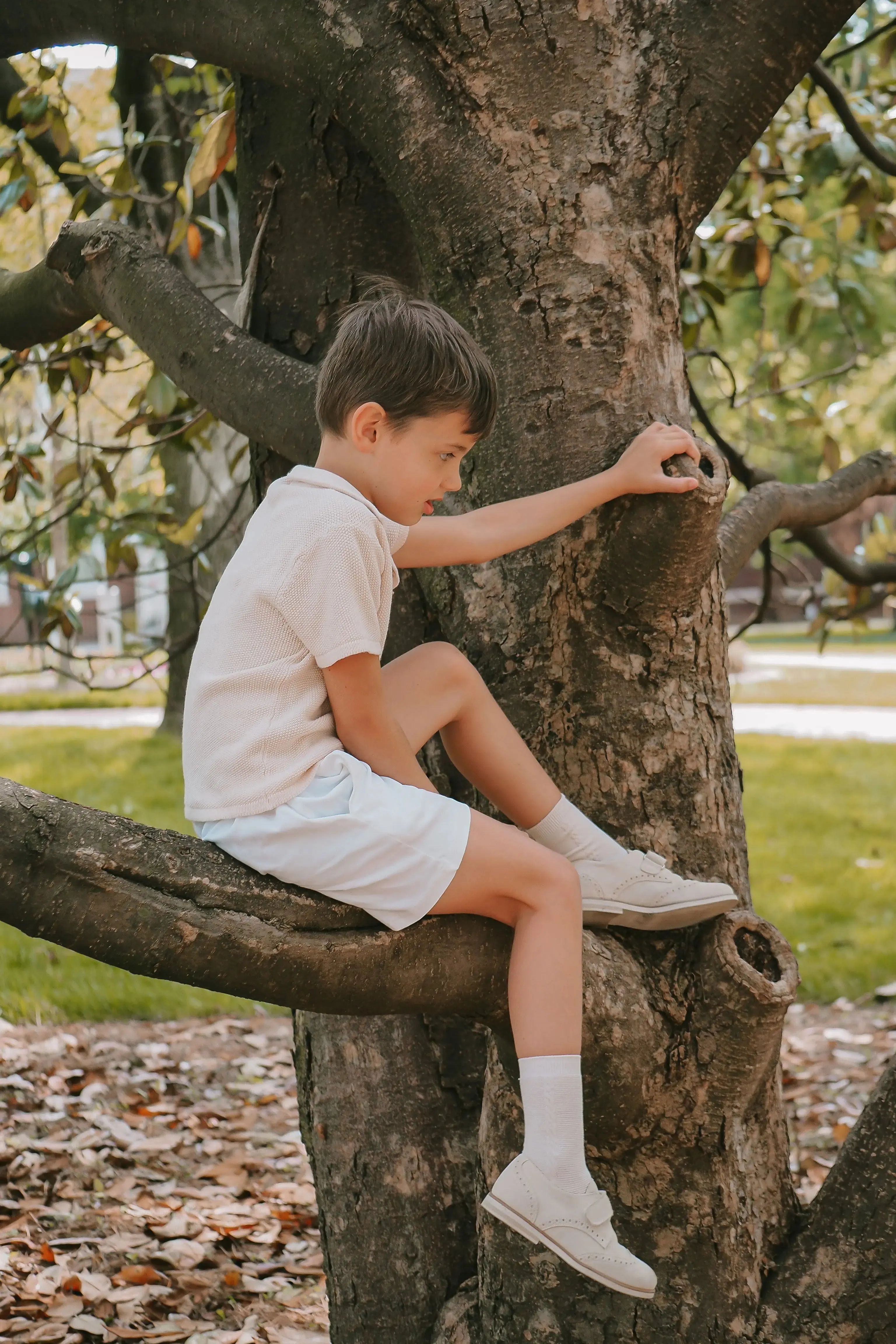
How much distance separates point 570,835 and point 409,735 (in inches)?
13.9

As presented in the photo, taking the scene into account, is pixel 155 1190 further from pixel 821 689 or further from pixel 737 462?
pixel 821 689

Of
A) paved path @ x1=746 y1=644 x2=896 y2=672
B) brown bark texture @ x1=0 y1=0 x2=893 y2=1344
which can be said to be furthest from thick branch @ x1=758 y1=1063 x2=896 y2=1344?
paved path @ x1=746 y1=644 x2=896 y2=672

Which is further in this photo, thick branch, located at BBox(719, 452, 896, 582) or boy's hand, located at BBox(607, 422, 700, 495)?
thick branch, located at BBox(719, 452, 896, 582)

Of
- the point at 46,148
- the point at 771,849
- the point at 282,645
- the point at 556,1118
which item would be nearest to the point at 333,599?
the point at 282,645

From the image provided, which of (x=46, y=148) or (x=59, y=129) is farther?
(x=46, y=148)

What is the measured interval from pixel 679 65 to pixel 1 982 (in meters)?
4.61

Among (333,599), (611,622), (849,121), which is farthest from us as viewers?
(849,121)

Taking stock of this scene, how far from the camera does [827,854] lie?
7016mm

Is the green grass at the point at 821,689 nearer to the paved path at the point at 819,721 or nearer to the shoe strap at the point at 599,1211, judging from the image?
the paved path at the point at 819,721

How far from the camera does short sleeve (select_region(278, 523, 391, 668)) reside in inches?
75.5

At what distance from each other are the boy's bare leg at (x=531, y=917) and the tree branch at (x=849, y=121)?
2596 millimetres

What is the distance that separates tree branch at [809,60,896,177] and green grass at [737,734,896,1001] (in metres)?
2.74

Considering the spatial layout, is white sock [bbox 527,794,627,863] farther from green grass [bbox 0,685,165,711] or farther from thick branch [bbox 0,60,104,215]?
green grass [bbox 0,685,165,711]

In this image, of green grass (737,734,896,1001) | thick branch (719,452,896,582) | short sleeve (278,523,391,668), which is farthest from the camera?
green grass (737,734,896,1001)
